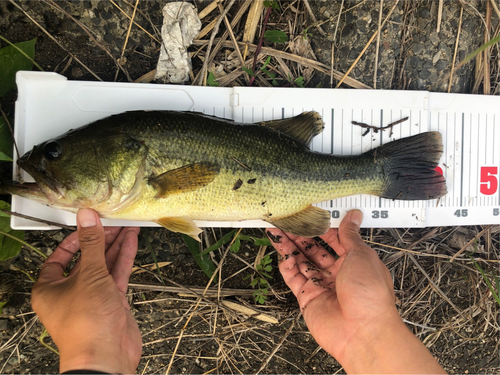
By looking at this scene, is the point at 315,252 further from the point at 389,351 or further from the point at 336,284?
the point at 389,351

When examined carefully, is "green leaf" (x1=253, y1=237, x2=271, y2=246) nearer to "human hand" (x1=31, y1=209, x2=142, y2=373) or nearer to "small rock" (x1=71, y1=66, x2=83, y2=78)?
"human hand" (x1=31, y1=209, x2=142, y2=373)

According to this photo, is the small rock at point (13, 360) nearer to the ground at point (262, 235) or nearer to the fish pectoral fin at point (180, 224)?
the ground at point (262, 235)

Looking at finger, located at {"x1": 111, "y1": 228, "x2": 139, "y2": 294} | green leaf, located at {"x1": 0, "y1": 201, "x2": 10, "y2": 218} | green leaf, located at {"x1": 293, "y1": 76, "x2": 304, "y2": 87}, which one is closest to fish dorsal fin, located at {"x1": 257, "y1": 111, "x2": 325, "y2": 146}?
green leaf, located at {"x1": 293, "y1": 76, "x2": 304, "y2": 87}

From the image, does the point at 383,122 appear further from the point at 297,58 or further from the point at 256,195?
the point at 256,195

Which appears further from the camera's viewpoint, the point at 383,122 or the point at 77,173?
the point at 383,122

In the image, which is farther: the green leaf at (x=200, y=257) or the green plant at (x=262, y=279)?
the green plant at (x=262, y=279)

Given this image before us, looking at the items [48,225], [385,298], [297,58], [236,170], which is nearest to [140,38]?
[297,58]

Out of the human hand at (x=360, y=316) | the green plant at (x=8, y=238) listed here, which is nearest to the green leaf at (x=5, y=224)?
the green plant at (x=8, y=238)
